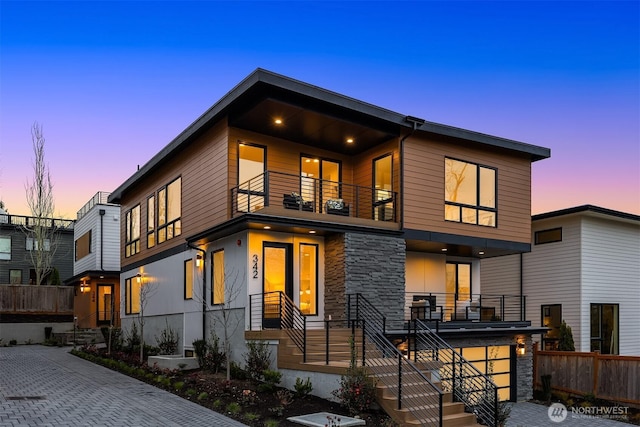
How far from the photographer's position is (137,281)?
2395 centimetres

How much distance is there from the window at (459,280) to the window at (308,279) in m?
6.03

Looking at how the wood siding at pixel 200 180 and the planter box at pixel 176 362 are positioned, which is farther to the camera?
the wood siding at pixel 200 180

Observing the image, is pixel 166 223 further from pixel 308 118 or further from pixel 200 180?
pixel 308 118

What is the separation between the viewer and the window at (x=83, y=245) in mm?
35356

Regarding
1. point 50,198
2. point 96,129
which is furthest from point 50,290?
point 96,129

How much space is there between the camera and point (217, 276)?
673 inches

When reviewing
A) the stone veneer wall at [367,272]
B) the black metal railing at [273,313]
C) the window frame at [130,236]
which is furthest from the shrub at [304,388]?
the window frame at [130,236]

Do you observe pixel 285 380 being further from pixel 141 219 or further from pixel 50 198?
pixel 50 198

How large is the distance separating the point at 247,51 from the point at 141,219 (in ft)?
26.5

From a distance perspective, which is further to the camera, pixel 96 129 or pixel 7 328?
pixel 7 328

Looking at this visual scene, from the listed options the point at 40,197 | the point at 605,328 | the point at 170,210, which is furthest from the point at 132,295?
the point at 605,328

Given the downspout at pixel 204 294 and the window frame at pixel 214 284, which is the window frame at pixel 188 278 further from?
the window frame at pixel 214 284

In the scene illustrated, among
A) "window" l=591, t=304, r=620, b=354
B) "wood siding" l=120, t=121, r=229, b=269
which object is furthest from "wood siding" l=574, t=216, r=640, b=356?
"wood siding" l=120, t=121, r=229, b=269

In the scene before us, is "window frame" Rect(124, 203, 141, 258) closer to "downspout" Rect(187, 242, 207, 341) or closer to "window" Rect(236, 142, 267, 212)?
"downspout" Rect(187, 242, 207, 341)
